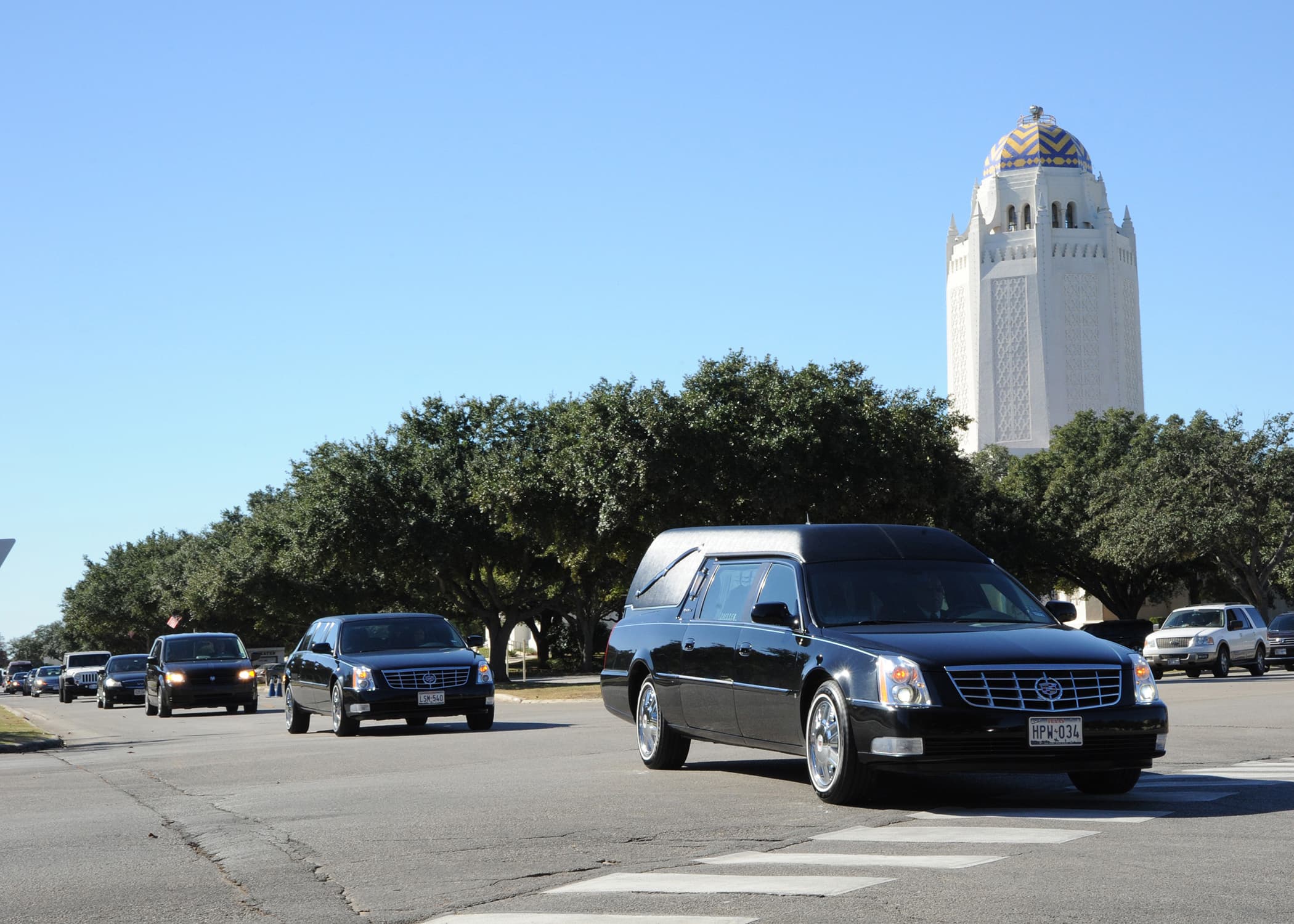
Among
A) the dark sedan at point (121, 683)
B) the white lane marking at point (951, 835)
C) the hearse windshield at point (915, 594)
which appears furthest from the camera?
the dark sedan at point (121, 683)

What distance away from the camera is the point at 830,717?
988 centimetres

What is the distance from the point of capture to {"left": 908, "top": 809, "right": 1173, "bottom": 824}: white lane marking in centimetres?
898

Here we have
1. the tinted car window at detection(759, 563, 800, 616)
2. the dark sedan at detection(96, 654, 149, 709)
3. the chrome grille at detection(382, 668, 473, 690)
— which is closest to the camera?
the tinted car window at detection(759, 563, 800, 616)

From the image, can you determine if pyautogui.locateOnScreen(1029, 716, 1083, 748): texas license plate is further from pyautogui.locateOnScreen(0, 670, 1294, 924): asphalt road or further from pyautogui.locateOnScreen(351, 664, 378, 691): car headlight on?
pyautogui.locateOnScreen(351, 664, 378, 691): car headlight on

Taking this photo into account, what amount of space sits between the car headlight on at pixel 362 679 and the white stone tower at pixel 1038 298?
90833 millimetres

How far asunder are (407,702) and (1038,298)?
3783 inches

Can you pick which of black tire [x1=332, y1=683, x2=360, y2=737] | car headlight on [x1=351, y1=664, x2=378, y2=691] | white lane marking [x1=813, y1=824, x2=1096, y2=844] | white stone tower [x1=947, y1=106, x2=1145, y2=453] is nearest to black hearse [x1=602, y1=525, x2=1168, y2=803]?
white lane marking [x1=813, y1=824, x2=1096, y2=844]

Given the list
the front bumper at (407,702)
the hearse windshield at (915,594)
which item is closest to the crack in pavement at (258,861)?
the hearse windshield at (915,594)

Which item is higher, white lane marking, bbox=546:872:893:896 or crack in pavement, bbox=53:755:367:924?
white lane marking, bbox=546:872:893:896

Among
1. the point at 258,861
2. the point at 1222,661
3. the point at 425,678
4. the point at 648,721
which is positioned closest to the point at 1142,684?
the point at 648,721

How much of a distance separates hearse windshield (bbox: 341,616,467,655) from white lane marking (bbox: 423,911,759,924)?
14.3 m

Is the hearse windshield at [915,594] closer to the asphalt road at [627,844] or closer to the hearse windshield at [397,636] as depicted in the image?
the asphalt road at [627,844]

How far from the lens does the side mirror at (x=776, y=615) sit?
413 inches

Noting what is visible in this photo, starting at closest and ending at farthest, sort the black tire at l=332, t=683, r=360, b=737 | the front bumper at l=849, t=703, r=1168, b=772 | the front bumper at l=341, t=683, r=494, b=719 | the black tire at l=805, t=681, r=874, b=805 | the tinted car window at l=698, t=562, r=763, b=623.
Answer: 1. the front bumper at l=849, t=703, r=1168, b=772
2. the black tire at l=805, t=681, r=874, b=805
3. the tinted car window at l=698, t=562, r=763, b=623
4. the front bumper at l=341, t=683, r=494, b=719
5. the black tire at l=332, t=683, r=360, b=737
